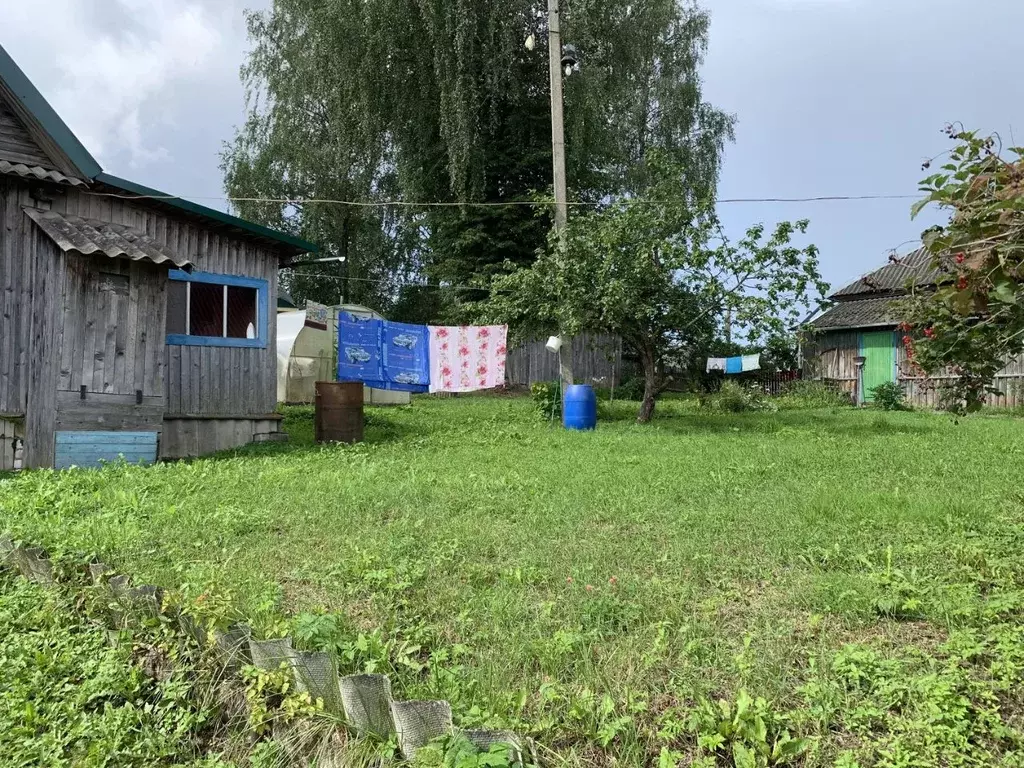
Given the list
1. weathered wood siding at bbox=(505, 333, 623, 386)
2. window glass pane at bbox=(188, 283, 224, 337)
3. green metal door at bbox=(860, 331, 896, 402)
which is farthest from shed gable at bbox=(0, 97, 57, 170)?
green metal door at bbox=(860, 331, 896, 402)

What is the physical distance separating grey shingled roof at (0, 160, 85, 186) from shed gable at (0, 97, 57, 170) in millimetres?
153

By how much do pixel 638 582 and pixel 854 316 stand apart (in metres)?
18.0

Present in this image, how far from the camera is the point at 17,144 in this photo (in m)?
7.58

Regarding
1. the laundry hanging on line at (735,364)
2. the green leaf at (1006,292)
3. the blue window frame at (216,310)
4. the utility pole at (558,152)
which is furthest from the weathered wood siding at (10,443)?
the laundry hanging on line at (735,364)

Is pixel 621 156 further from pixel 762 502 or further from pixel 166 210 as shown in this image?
pixel 762 502

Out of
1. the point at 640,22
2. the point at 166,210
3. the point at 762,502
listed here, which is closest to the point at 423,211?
the point at 640,22

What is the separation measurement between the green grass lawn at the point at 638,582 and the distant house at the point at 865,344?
10813mm

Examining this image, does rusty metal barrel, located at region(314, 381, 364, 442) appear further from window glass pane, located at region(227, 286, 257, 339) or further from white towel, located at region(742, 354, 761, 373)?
white towel, located at region(742, 354, 761, 373)

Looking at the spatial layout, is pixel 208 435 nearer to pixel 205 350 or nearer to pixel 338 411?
pixel 205 350

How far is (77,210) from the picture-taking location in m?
8.05

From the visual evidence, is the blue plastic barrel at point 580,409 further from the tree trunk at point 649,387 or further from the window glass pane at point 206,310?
the window glass pane at point 206,310

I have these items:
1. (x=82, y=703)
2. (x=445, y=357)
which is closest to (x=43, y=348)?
(x=82, y=703)

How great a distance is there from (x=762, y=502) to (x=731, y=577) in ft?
5.67

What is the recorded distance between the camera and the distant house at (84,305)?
7.39 meters
